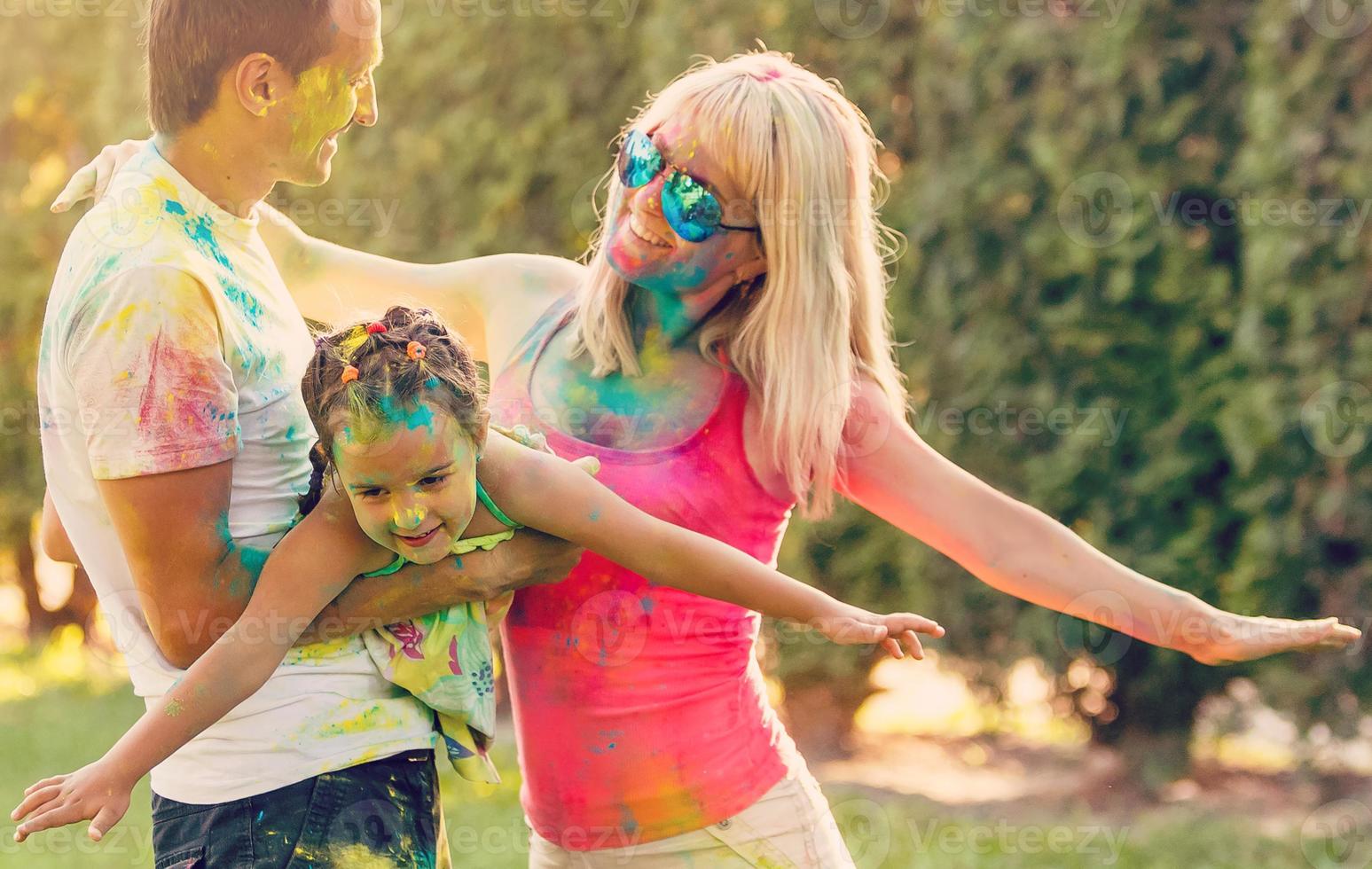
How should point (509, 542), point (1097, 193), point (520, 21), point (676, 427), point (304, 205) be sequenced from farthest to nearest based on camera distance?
point (304, 205) < point (520, 21) < point (1097, 193) < point (676, 427) < point (509, 542)

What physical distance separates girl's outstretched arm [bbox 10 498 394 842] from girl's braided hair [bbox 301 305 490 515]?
112 millimetres

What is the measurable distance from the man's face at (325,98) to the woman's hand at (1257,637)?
1557mm

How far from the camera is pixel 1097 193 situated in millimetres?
4512

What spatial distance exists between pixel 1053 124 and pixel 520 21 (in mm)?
2337

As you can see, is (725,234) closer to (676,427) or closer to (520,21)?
(676,427)

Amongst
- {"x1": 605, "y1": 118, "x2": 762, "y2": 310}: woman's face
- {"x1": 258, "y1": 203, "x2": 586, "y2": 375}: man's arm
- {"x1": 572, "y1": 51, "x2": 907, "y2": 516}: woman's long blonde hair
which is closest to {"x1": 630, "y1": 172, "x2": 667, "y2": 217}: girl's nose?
{"x1": 605, "y1": 118, "x2": 762, "y2": 310}: woman's face

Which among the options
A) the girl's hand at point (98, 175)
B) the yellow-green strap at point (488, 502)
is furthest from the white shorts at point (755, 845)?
the girl's hand at point (98, 175)

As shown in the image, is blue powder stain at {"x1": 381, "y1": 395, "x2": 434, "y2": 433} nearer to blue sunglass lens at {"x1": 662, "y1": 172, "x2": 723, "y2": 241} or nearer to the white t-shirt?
the white t-shirt

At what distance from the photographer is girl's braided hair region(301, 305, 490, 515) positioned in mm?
1883

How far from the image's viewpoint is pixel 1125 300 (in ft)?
15.1

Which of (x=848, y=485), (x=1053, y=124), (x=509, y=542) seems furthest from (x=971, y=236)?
Result: (x=509, y=542)

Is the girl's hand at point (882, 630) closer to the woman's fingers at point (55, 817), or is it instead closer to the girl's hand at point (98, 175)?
the woman's fingers at point (55, 817)

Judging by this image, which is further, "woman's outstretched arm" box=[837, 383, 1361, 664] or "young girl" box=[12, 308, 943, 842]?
"woman's outstretched arm" box=[837, 383, 1361, 664]

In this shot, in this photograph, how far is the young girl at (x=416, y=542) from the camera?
1.85 metres
